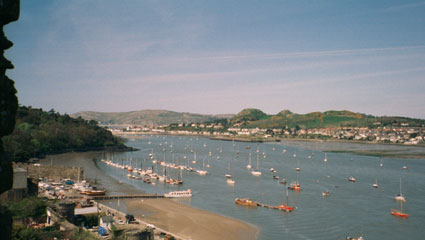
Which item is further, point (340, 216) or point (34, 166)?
point (34, 166)

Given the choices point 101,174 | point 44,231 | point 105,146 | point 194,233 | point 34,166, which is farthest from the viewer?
point 105,146

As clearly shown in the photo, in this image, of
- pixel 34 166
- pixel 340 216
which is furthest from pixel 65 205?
pixel 34 166

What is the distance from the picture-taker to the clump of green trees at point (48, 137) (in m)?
47.4

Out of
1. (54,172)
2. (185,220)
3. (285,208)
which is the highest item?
(54,172)

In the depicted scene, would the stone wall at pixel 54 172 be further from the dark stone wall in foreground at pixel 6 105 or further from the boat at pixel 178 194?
the dark stone wall in foreground at pixel 6 105

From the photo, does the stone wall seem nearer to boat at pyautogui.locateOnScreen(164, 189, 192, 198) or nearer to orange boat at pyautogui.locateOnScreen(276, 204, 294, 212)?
boat at pyautogui.locateOnScreen(164, 189, 192, 198)

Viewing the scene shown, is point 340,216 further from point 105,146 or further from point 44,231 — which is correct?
point 105,146

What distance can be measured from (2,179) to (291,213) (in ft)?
81.6

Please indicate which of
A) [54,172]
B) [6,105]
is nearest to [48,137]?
[54,172]

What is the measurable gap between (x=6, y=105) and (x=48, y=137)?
193 feet

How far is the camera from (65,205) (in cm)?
1675

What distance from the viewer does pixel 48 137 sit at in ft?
186

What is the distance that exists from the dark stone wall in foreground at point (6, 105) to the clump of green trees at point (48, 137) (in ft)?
133

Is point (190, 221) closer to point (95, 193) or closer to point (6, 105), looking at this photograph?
point (95, 193)
